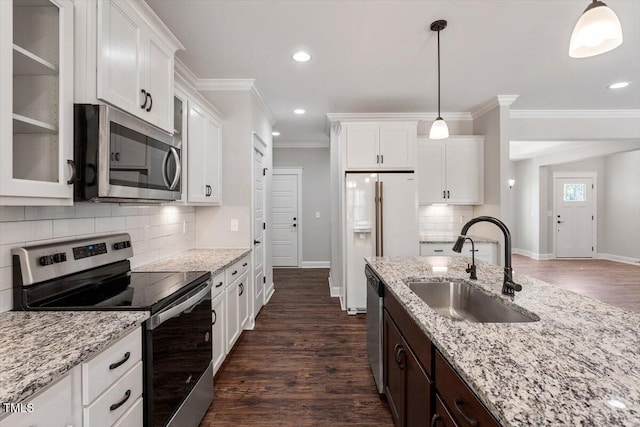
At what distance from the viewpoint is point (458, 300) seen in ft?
6.15

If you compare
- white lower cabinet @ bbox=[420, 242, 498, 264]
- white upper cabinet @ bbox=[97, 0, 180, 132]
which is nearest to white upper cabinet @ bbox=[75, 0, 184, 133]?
white upper cabinet @ bbox=[97, 0, 180, 132]

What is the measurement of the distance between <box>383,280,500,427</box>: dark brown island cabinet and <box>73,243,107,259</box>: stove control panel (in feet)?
5.65

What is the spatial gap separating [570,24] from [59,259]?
3702 mm

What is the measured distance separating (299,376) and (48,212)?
79.8 inches

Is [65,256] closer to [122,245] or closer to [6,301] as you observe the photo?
[6,301]

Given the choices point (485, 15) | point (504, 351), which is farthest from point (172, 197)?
point (485, 15)

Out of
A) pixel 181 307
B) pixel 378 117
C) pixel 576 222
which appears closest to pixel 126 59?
pixel 181 307

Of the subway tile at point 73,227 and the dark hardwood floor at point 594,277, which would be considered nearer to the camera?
the subway tile at point 73,227

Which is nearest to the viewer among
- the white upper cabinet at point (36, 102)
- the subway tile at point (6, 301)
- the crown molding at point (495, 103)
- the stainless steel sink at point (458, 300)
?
the white upper cabinet at point (36, 102)

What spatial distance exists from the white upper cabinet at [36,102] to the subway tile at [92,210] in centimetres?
50

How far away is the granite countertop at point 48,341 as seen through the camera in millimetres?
807

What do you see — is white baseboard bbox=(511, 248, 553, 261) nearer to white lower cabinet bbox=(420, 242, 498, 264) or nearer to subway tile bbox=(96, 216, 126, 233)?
white lower cabinet bbox=(420, 242, 498, 264)

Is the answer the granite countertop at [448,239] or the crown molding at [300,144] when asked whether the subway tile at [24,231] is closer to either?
the granite countertop at [448,239]

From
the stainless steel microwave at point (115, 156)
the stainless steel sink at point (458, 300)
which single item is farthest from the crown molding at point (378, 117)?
the stainless steel sink at point (458, 300)
